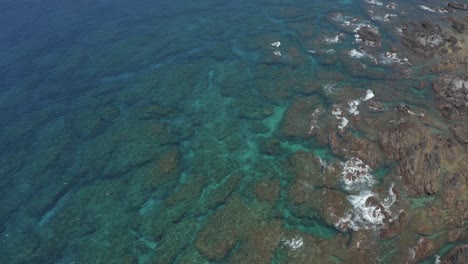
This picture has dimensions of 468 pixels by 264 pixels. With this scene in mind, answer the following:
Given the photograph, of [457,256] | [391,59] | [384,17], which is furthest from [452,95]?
[384,17]

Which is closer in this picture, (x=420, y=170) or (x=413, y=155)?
(x=420, y=170)

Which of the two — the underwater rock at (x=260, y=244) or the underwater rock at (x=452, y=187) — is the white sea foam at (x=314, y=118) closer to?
the underwater rock at (x=260, y=244)

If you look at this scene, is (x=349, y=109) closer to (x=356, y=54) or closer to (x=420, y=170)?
(x=420, y=170)

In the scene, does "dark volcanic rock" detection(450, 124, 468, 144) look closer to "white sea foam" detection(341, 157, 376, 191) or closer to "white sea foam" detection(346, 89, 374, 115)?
"white sea foam" detection(346, 89, 374, 115)

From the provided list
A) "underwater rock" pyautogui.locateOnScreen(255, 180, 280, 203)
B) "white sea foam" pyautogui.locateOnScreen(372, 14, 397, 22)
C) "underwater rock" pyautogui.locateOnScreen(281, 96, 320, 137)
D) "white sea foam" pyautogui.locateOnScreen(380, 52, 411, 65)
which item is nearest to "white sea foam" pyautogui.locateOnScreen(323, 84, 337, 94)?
"underwater rock" pyautogui.locateOnScreen(281, 96, 320, 137)

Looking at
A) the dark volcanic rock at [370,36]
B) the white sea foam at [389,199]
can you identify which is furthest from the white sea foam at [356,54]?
the white sea foam at [389,199]

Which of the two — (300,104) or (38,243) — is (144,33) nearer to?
(300,104)
